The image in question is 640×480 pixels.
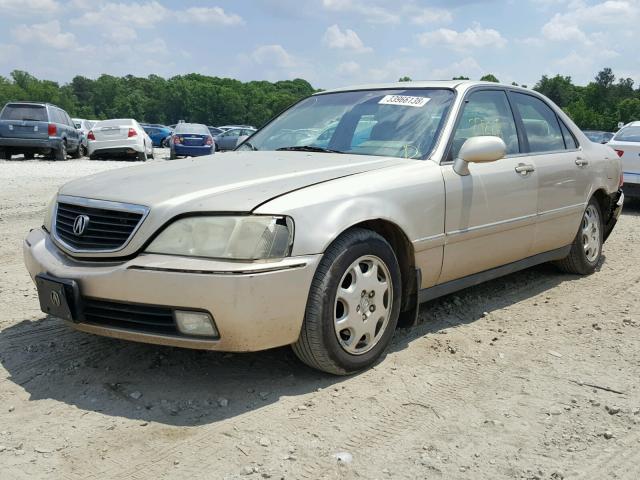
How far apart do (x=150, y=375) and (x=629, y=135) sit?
9923 mm

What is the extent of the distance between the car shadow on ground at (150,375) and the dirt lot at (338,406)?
0.04ft

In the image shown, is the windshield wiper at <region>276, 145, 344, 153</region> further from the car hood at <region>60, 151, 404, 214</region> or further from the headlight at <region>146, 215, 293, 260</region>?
the headlight at <region>146, 215, 293, 260</region>

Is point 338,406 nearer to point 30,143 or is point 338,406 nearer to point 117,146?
point 30,143

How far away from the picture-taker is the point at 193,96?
118375mm

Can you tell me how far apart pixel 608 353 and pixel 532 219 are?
3.88 ft

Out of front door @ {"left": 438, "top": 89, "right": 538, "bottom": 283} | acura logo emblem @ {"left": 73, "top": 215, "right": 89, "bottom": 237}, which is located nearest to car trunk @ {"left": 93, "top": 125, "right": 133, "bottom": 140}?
front door @ {"left": 438, "top": 89, "right": 538, "bottom": 283}

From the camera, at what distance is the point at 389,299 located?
3.62 metres

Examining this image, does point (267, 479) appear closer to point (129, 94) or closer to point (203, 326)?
point (203, 326)

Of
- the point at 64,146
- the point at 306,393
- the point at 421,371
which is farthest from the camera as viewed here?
the point at 64,146

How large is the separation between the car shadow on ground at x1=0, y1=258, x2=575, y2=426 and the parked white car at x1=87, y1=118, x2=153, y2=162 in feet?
49.9

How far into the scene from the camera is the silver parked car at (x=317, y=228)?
3016 mm

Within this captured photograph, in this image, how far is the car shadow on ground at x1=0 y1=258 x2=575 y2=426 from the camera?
3.09 metres

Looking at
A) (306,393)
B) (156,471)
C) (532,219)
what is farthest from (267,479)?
(532,219)

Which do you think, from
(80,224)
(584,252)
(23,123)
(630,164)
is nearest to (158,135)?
(23,123)
